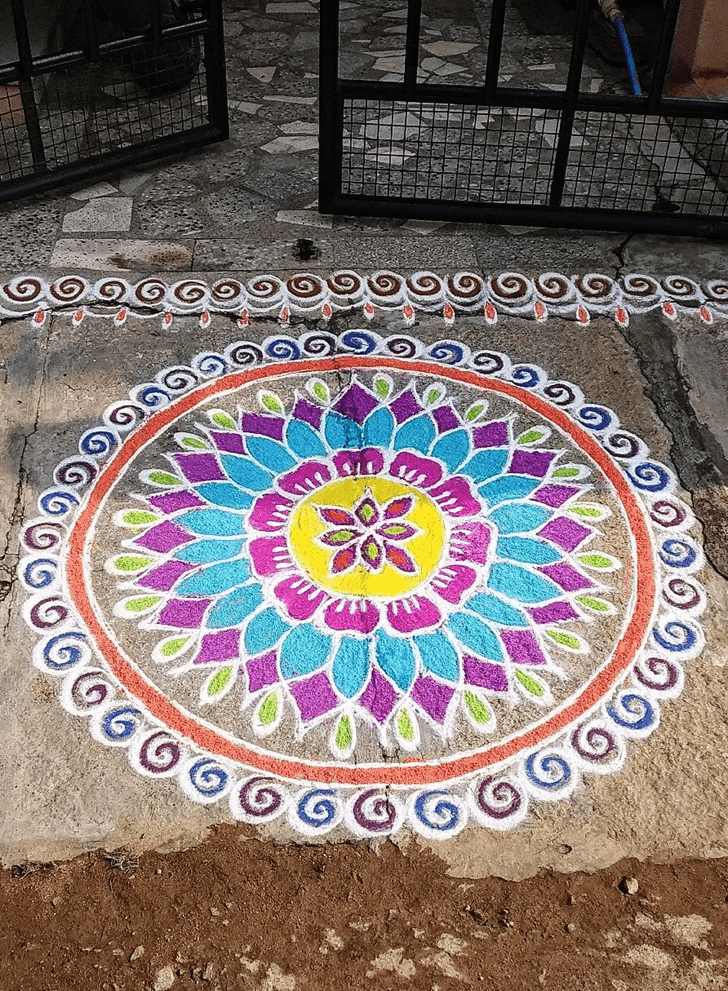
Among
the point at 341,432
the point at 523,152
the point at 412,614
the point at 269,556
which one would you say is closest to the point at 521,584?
the point at 412,614

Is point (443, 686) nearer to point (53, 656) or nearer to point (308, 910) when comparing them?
point (308, 910)

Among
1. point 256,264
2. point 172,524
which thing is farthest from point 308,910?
point 256,264

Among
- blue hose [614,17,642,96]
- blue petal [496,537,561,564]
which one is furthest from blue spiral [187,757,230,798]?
blue hose [614,17,642,96]

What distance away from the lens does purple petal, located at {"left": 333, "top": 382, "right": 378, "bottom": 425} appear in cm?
373

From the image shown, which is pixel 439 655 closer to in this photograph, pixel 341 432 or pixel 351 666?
pixel 351 666

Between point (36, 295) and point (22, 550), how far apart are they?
1.45m

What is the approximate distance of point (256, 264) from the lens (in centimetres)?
447

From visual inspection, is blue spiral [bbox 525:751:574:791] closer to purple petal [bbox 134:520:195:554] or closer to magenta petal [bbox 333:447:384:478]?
magenta petal [bbox 333:447:384:478]

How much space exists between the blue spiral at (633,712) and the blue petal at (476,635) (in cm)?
35

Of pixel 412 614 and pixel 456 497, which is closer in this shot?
pixel 412 614

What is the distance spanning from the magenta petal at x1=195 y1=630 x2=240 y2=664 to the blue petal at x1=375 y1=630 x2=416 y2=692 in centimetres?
41

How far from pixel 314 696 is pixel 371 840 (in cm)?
45

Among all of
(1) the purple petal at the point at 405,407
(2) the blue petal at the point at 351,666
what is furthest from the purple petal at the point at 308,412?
(2) the blue petal at the point at 351,666

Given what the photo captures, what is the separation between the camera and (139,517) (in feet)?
11.0
